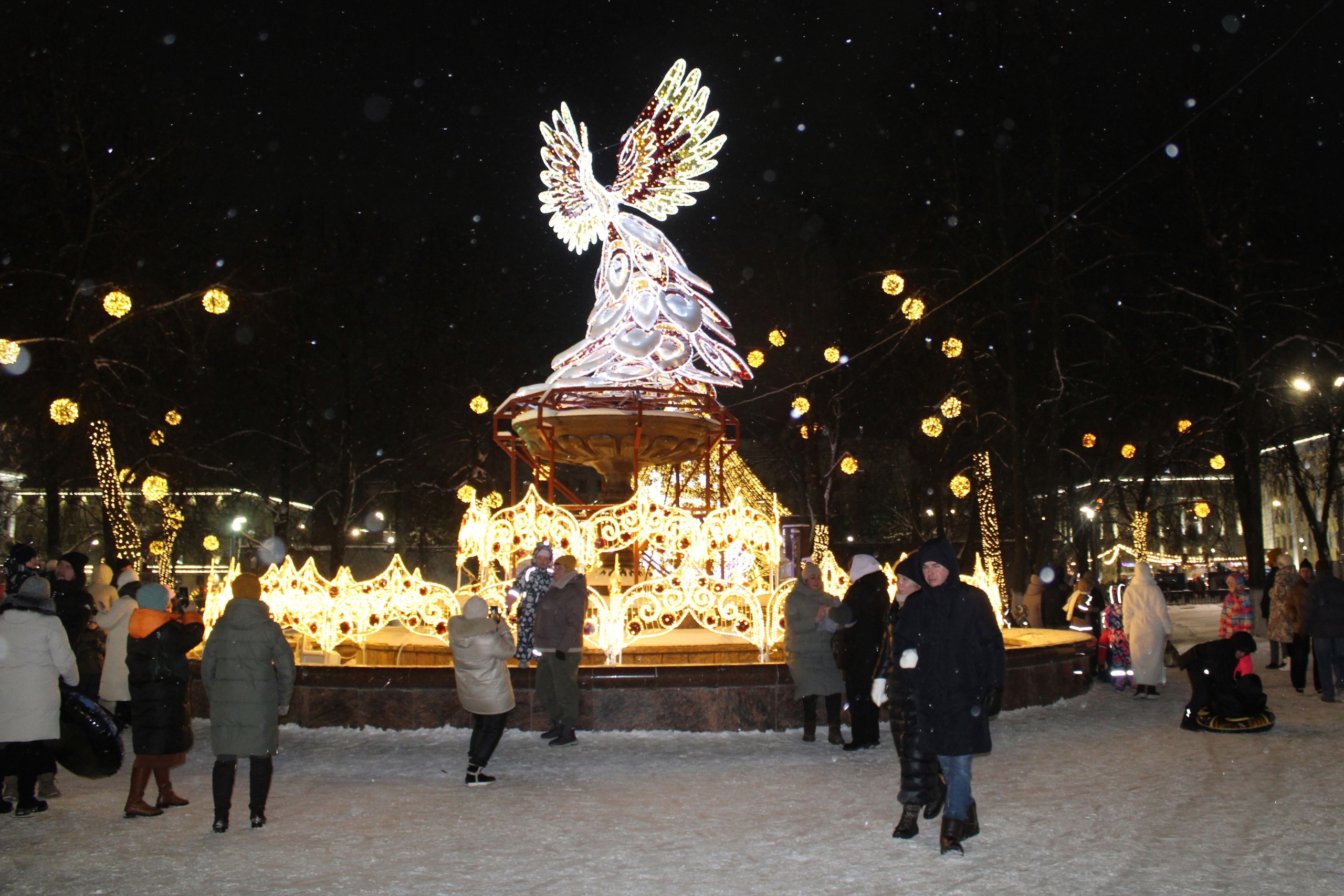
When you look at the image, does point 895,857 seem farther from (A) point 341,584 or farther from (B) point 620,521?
(A) point 341,584

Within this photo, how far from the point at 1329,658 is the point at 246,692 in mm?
11240

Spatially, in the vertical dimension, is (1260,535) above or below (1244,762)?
above

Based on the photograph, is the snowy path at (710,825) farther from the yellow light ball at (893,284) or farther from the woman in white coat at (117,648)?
the yellow light ball at (893,284)

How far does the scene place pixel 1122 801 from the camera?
7.47m

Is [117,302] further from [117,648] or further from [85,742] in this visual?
[85,742]

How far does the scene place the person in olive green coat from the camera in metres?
6.98

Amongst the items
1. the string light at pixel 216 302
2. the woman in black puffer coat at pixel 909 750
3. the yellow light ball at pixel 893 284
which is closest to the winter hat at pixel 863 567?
the woman in black puffer coat at pixel 909 750

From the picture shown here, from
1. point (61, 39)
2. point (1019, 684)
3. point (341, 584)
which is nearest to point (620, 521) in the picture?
point (341, 584)

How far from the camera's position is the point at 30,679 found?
7.48m

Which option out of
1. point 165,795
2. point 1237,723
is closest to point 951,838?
point 165,795

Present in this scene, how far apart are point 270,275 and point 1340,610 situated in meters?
26.8

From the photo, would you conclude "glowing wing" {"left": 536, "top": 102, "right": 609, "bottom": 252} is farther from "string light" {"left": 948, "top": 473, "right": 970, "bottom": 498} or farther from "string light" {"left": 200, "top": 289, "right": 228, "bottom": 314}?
"string light" {"left": 948, "top": 473, "right": 970, "bottom": 498}

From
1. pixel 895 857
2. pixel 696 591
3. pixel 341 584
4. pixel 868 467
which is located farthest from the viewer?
pixel 868 467

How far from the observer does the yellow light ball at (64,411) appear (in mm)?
18375
